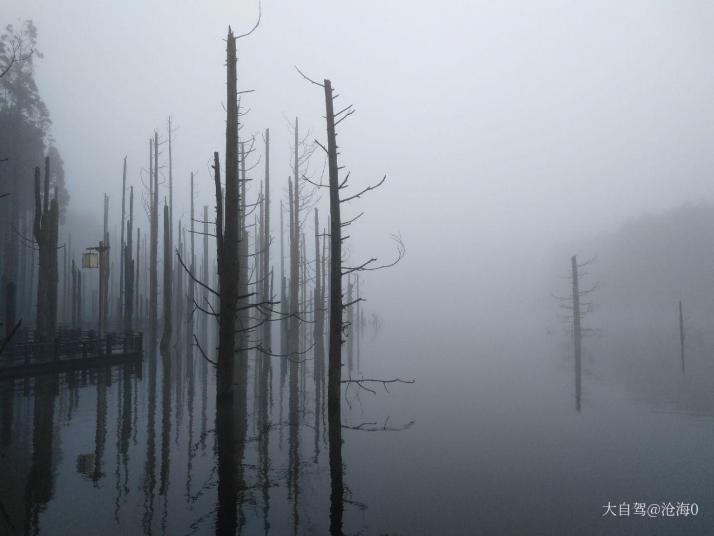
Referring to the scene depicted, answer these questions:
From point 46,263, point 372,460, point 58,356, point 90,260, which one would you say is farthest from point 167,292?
point 372,460

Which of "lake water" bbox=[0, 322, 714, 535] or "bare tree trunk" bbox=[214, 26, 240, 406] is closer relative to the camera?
"lake water" bbox=[0, 322, 714, 535]

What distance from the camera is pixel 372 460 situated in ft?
29.3

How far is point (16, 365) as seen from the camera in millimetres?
16984

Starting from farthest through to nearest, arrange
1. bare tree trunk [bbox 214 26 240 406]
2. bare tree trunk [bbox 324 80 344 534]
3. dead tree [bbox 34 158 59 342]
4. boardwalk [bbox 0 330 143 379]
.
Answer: dead tree [bbox 34 158 59 342] < boardwalk [bbox 0 330 143 379] < bare tree trunk [bbox 324 80 344 534] < bare tree trunk [bbox 214 26 240 406]

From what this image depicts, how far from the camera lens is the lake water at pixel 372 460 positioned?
6242mm

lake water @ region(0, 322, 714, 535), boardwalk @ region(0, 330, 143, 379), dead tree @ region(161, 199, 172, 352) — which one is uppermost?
dead tree @ region(161, 199, 172, 352)

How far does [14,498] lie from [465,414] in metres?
11.5

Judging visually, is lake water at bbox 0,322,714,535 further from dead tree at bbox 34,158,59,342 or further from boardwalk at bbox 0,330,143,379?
dead tree at bbox 34,158,59,342

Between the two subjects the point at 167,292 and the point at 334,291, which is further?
the point at 167,292

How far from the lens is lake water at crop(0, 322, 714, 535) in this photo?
6242mm

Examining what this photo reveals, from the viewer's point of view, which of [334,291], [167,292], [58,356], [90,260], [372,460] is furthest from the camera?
[167,292]

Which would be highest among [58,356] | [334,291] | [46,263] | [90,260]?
[90,260]

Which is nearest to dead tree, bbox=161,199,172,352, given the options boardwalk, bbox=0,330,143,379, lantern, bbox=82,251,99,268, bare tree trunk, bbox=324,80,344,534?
boardwalk, bbox=0,330,143,379

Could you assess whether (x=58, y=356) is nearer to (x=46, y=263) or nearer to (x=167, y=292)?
(x=46, y=263)
